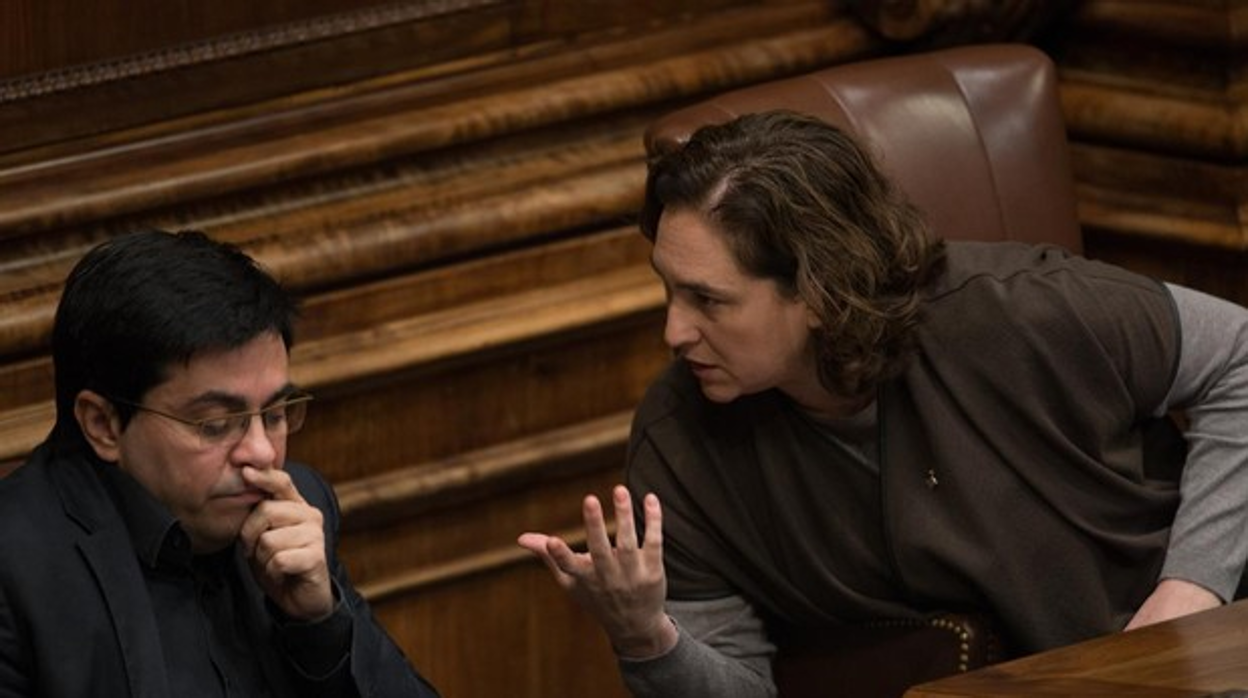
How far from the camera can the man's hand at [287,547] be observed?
2.75 metres

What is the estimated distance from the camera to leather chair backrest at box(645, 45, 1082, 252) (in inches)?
135

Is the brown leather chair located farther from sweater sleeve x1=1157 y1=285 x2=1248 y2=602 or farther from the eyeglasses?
the eyeglasses

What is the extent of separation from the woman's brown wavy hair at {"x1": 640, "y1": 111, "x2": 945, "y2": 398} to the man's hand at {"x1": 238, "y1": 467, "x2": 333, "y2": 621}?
1.88ft

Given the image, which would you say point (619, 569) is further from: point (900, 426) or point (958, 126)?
point (958, 126)

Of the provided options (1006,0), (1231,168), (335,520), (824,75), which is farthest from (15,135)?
(1231,168)

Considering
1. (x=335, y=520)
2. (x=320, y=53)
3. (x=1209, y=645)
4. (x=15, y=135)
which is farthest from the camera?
(x=320, y=53)

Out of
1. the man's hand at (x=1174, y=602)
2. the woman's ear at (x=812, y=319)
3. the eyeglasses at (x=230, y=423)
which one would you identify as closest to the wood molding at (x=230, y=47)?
the eyeglasses at (x=230, y=423)

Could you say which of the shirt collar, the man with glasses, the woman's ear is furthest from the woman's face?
the shirt collar

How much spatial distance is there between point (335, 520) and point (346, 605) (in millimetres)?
176

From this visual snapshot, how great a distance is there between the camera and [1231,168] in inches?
164

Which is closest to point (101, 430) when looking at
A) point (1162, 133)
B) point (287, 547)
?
point (287, 547)

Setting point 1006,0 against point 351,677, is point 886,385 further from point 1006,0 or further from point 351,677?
point 1006,0

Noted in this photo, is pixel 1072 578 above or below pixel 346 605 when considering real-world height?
below

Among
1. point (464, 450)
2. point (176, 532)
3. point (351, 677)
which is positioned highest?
point (176, 532)
